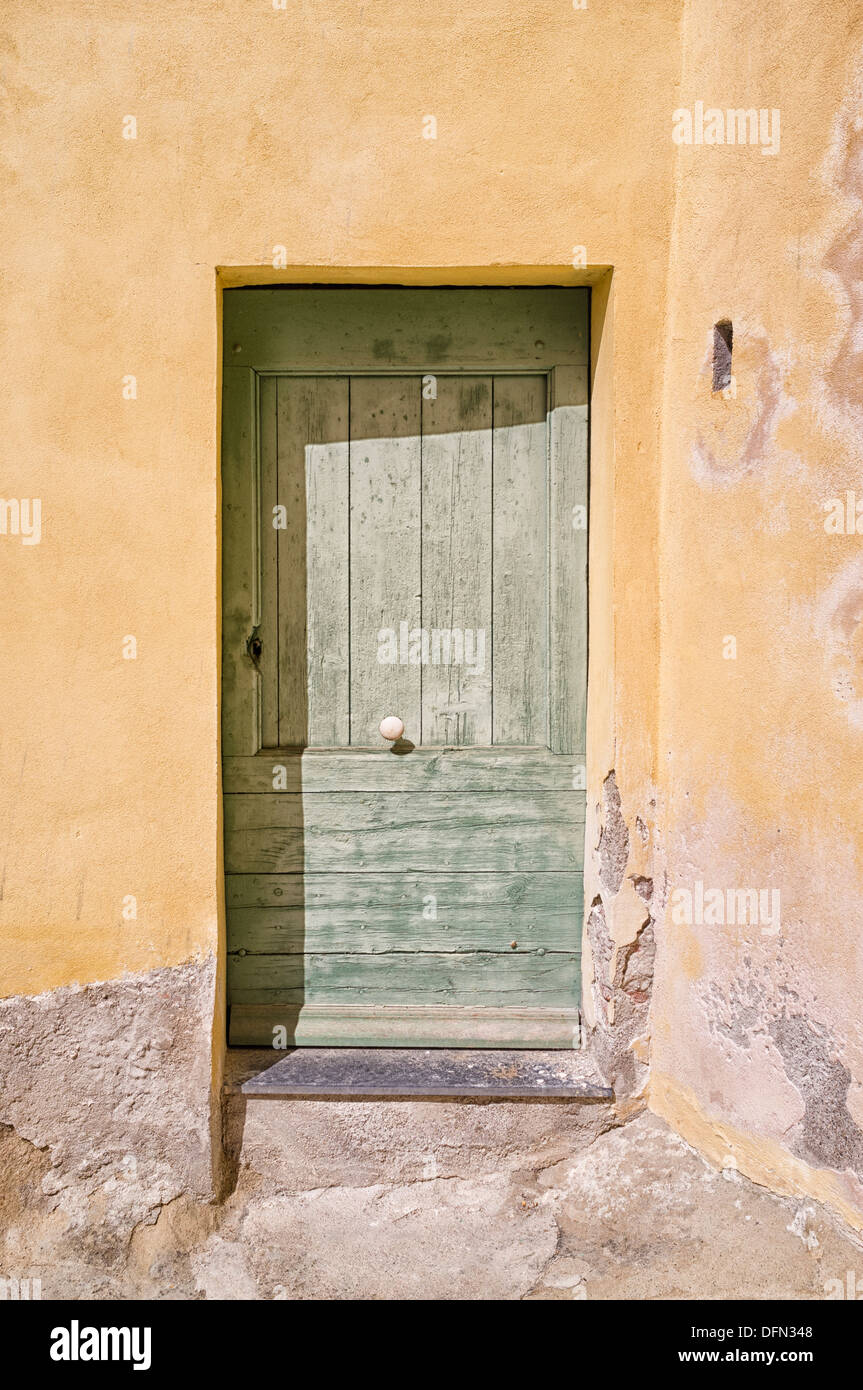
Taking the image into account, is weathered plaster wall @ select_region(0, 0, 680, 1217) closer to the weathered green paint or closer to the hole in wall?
the hole in wall

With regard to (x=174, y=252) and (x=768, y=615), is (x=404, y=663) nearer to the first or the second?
(x=768, y=615)

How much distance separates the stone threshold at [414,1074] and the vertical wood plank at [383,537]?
3.33 feet

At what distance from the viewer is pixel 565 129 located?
7.58 feet

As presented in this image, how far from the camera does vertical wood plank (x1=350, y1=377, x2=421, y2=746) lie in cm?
257

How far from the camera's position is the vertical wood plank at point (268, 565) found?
2566 mm

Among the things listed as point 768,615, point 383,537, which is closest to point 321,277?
point 383,537

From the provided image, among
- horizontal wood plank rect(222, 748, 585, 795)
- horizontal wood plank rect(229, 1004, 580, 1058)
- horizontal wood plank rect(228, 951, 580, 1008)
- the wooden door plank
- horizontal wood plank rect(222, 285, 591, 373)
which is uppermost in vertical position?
horizontal wood plank rect(222, 285, 591, 373)

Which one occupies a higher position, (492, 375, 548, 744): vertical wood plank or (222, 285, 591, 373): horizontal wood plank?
(222, 285, 591, 373): horizontal wood plank

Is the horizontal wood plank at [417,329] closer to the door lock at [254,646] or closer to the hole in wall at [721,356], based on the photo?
the hole in wall at [721,356]

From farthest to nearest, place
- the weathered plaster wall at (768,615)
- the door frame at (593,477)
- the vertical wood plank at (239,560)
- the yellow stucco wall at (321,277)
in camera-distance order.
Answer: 1. the vertical wood plank at (239,560)
2. the door frame at (593,477)
3. the yellow stucco wall at (321,277)
4. the weathered plaster wall at (768,615)

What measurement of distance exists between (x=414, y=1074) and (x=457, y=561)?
151 cm

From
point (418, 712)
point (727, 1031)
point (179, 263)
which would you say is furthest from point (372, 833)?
point (179, 263)

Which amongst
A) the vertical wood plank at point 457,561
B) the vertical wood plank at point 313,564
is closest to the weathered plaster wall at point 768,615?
the vertical wood plank at point 457,561

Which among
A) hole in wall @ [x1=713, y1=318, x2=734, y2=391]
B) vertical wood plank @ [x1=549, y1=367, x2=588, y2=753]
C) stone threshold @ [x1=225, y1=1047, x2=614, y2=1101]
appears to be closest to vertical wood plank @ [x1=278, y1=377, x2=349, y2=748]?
vertical wood plank @ [x1=549, y1=367, x2=588, y2=753]
